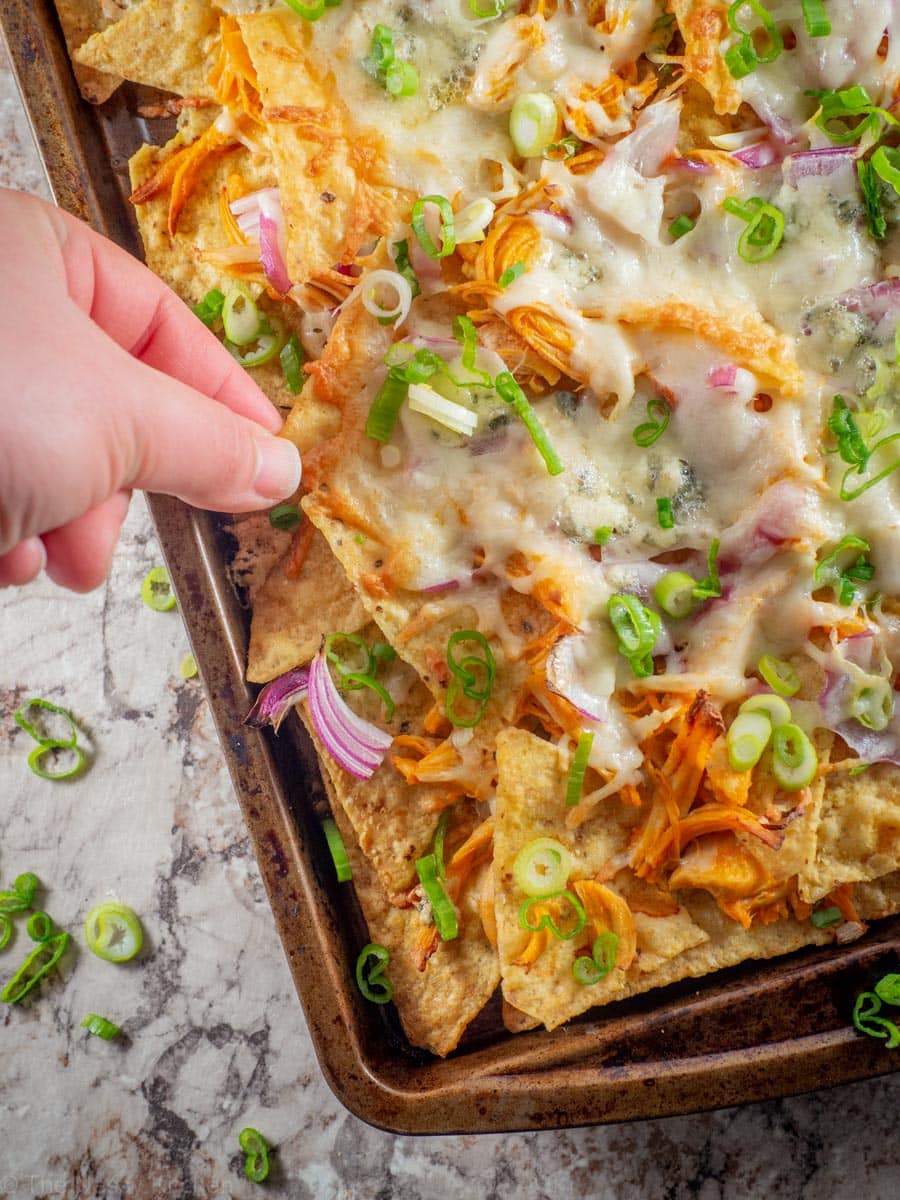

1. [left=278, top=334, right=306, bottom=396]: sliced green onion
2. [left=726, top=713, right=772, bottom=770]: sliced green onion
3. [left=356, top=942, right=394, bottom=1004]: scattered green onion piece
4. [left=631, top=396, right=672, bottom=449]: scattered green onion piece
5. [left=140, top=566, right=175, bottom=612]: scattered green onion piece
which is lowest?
[left=356, top=942, right=394, bottom=1004]: scattered green onion piece

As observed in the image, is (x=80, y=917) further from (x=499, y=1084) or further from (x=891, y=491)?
(x=891, y=491)

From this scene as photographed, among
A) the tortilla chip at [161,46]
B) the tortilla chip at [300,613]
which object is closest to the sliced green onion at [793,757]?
the tortilla chip at [300,613]

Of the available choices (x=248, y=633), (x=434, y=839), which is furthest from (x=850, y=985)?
(x=248, y=633)

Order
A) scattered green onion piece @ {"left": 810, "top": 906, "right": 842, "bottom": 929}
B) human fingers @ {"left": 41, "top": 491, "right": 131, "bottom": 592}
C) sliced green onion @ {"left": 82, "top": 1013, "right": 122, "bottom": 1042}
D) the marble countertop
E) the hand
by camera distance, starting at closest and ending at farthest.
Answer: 1. the hand
2. human fingers @ {"left": 41, "top": 491, "right": 131, "bottom": 592}
3. scattered green onion piece @ {"left": 810, "top": 906, "right": 842, "bottom": 929}
4. the marble countertop
5. sliced green onion @ {"left": 82, "top": 1013, "right": 122, "bottom": 1042}

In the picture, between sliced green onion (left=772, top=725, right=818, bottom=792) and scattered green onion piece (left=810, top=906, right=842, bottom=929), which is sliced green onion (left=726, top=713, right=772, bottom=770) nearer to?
sliced green onion (left=772, top=725, right=818, bottom=792)

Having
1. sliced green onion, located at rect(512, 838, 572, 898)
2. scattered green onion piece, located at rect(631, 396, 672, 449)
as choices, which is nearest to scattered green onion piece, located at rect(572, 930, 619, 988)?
sliced green onion, located at rect(512, 838, 572, 898)

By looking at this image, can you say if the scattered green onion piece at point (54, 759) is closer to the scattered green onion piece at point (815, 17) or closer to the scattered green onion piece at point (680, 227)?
the scattered green onion piece at point (680, 227)
